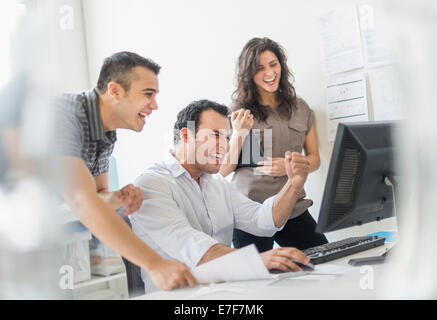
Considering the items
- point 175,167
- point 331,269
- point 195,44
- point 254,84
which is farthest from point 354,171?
point 195,44

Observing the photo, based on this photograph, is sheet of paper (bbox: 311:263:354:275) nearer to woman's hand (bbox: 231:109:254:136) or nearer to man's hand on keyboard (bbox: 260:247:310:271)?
man's hand on keyboard (bbox: 260:247:310:271)

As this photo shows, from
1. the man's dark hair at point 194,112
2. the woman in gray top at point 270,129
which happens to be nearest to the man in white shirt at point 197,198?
the man's dark hair at point 194,112

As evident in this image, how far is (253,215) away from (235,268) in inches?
22.4

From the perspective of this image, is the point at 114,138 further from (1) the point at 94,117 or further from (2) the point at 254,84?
(2) the point at 254,84

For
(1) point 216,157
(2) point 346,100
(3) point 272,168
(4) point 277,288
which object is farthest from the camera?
(2) point 346,100

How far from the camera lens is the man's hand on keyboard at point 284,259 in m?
0.94

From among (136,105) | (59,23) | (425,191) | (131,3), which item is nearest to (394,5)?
(425,191)

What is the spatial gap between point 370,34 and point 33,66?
1.72 metres

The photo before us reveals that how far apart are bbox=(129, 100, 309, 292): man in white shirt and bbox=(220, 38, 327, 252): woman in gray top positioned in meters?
0.30

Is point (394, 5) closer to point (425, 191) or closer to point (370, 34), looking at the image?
point (425, 191)

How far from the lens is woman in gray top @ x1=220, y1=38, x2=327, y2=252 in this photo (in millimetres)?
1647

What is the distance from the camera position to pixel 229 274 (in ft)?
2.64

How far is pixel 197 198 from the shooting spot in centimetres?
123

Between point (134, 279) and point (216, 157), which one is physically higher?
point (216, 157)
